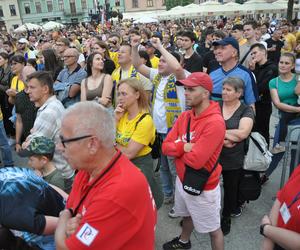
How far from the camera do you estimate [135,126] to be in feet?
9.46

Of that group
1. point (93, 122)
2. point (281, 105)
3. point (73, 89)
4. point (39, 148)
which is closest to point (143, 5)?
point (73, 89)

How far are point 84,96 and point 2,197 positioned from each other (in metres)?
2.79

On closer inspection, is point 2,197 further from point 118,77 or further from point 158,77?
point 118,77

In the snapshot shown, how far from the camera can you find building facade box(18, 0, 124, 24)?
69.1m

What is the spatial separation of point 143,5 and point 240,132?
261 ft

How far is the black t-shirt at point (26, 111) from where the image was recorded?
4141mm

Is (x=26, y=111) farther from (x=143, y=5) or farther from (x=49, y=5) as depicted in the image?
(x=143, y=5)

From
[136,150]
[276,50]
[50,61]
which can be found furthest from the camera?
[276,50]

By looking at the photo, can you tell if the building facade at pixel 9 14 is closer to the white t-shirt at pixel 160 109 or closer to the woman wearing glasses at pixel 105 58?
the woman wearing glasses at pixel 105 58

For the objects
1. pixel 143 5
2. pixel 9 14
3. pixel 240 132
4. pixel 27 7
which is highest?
pixel 27 7

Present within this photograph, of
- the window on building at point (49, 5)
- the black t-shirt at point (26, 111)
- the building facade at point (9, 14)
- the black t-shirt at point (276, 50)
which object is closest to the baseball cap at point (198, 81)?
the black t-shirt at point (26, 111)

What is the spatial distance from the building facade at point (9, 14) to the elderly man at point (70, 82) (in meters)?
72.4

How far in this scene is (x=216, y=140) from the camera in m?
2.53

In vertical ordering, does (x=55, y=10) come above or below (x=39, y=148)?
above
